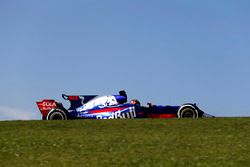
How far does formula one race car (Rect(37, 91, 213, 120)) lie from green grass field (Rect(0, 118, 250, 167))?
7225mm

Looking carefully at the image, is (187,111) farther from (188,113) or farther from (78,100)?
(78,100)

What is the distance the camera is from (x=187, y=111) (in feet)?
77.9

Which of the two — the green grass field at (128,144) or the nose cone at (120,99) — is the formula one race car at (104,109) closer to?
the nose cone at (120,99)

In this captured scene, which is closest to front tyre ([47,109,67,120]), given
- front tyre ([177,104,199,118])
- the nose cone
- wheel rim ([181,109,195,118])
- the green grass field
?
the nose cone

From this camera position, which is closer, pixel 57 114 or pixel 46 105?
pixel 57 114

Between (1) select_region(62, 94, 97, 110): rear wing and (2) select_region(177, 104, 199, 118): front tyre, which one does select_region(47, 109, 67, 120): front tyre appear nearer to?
(1) select_region(62, 94, 97, 110): rear wing

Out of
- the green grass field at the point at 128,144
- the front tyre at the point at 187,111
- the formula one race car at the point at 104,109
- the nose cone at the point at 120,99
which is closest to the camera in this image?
the green grass field at the point at 128,144

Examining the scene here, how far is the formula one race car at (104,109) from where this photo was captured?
24609 mm

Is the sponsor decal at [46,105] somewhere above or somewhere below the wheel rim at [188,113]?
above

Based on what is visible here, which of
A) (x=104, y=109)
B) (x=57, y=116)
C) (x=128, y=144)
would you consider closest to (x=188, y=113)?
(x=104, y=109)

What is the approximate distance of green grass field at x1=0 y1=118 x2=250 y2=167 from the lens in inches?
419

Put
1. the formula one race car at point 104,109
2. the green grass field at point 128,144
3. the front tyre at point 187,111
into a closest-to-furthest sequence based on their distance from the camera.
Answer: the green grass field at point 128,144, the front tyre at point 187,111, the formula one race car at point 104,109

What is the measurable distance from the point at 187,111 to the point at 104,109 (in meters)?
4.21

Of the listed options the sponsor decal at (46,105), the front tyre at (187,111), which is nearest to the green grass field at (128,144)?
the front tyre at (187,111)
